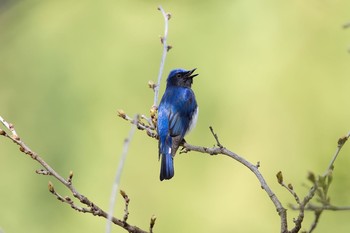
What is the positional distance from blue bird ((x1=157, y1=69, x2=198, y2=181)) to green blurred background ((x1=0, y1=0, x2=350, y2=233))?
1472mm

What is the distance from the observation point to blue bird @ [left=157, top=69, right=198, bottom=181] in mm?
4688

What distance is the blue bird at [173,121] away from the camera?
15.4ft

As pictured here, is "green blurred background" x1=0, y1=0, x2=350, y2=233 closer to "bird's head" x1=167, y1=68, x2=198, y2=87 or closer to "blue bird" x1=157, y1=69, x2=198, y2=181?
"bird's head" x1=167, y1=68, x2=198, y2=87

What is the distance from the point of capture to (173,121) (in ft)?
16.1

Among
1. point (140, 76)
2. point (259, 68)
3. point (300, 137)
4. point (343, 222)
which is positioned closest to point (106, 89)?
point (140, 76)

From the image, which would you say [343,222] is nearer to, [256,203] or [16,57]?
[256,203]

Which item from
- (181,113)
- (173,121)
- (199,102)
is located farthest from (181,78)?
(199,102)

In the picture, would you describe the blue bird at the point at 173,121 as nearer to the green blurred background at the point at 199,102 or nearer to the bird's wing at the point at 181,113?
the bird's wing at the point at 181,113

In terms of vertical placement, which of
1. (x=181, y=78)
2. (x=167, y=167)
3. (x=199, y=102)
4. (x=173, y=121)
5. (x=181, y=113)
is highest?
(x=199, y=102)

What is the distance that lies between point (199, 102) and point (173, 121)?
198cm

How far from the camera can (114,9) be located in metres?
7.94

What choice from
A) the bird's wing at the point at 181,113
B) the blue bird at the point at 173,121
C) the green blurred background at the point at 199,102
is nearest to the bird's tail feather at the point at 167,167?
the blue bird at the point at 173,121

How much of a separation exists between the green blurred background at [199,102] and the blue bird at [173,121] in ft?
4.83

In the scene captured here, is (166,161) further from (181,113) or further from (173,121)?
(181,113)
